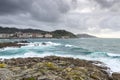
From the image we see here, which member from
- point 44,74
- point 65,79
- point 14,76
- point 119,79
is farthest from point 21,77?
point 119,79

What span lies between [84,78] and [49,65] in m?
2.02

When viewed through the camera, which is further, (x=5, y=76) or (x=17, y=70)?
(x=17, y=70)

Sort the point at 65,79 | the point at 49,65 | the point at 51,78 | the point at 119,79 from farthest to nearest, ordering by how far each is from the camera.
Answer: the point at 119,79
the point at 49,65
the point at 65,79
the point at 51,78

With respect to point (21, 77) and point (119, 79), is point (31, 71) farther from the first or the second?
point (119, 79)

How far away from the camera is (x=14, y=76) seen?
29.2ft

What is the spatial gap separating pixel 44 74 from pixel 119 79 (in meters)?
5.91

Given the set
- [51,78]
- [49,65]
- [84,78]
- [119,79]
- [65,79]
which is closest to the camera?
[51,78]

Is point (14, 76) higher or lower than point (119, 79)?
higher

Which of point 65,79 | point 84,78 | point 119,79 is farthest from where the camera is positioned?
point 119,79

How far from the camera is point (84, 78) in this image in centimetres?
989

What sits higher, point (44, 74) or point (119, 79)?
point (44, 74)

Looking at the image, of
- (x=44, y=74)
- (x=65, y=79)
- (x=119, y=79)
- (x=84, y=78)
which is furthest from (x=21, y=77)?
(x=119, y=79)

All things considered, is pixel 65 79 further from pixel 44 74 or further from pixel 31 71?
pixel 31 71

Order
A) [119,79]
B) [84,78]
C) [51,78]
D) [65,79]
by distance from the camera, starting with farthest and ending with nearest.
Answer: [119,79]
[84,78]
[65,79]
[51,78]
